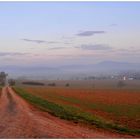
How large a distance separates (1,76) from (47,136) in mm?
164121

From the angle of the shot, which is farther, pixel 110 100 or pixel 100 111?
pixel 110 100

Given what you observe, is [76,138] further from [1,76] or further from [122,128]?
[1,76]

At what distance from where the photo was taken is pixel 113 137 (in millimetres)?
15961

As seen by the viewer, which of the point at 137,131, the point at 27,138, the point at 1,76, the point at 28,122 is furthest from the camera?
the point at 1,76

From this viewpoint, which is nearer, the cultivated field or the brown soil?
the cultivated field

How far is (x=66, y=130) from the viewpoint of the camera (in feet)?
58.1

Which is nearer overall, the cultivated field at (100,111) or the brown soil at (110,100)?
the cultivated field at (100,111)

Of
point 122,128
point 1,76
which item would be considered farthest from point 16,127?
point 1,76

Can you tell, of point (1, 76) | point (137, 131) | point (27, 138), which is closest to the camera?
point (27, 138)

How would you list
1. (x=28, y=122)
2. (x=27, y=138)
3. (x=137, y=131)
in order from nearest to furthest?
(x=27, y=138), (x=137, y=131), (x=28, y=122)

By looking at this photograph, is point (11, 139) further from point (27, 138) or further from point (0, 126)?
point (0, 126)

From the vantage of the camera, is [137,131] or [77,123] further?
[77,123]

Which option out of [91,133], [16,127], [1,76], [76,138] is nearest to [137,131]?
[91,133]

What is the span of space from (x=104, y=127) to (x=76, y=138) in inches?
174
